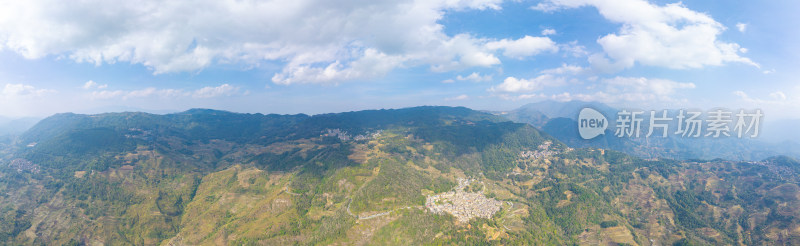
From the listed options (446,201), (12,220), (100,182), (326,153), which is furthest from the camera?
(326,153)

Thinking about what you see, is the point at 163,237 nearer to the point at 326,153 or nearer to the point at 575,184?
the point at 326,153

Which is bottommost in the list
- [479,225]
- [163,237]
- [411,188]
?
[163,237]

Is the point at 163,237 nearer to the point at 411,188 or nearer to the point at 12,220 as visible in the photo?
the point at 12,220

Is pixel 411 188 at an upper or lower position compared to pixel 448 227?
upper

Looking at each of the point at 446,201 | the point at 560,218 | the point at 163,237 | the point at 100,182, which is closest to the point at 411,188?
the point at 446,201

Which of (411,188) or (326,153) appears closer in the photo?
(411,188)

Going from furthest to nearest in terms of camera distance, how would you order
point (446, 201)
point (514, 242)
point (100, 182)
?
point (100, 182), point (446, 201), point (514, 242)

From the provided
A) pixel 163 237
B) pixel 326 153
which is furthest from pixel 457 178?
pixel 163 237
